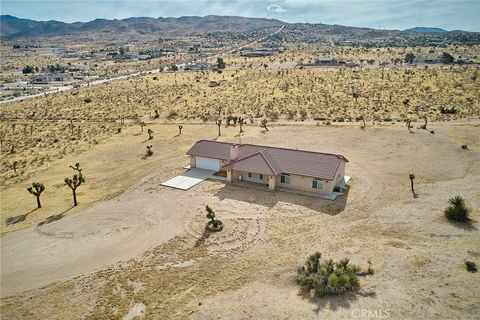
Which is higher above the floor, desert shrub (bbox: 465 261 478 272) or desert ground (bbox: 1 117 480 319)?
desert shrub (bbox: 465 261 478 272)

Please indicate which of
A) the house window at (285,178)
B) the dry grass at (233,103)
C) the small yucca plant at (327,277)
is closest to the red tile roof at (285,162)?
the house window at (285,178)

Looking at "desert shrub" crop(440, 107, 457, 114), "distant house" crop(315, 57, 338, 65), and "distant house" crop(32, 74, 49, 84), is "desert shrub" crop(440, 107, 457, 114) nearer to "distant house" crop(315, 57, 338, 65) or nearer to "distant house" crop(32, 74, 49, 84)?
"distant house" crop(315, 57, 338, 65)

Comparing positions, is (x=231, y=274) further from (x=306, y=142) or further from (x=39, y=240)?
(x=306, y=142)

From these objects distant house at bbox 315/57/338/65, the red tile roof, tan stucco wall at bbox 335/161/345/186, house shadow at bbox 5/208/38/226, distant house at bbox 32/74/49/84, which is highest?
distant house at bbox 315/57/338/65

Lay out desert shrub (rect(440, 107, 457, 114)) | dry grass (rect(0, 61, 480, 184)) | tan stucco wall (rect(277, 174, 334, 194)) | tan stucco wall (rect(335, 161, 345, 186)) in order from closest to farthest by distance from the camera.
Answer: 1. tan stucco wall (rect(277, 174, 334, 194))
2. tan stucco wall (rect(335, 161, 345, 186))
3. dry grass (rect(0, 61, 480, 184))
4. desert shrub (rect(440, 107, 457, 114))

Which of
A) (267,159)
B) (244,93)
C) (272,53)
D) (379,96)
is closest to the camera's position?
(267,159)

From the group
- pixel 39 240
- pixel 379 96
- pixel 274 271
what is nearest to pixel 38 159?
pixel 39 240

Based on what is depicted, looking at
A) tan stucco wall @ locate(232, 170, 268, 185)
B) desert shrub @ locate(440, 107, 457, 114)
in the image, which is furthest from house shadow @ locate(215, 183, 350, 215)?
desert shrub @ locate(440, 107, 457, 114)
